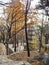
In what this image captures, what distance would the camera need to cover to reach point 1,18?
24953mm

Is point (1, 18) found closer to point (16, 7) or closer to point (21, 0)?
point (16, 7)

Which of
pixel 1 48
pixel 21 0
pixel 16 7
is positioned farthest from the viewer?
pixel 16 7

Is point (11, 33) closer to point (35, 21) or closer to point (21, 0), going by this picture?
point (35, 21)

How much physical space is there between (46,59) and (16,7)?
12932mm

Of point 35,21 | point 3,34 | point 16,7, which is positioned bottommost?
point 3,34

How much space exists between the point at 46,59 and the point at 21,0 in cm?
1170

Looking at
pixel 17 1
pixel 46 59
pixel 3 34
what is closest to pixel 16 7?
pixel 17 1

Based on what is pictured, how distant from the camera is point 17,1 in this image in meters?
19.6

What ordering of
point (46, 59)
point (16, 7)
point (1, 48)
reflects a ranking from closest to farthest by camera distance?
point (46, 59), point (1, 48), point (16, 7)

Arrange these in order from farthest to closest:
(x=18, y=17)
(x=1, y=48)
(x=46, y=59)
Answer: (x=18, y=17)
(x=1, y=48)
(x=46, y=59)

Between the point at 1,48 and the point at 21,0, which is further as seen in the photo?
the point at 21,0

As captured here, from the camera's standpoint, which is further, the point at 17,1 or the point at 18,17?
the point at 18,17

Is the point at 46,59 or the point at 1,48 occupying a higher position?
the point at 46,59

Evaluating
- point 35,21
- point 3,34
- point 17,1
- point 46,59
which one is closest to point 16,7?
point 17,1
